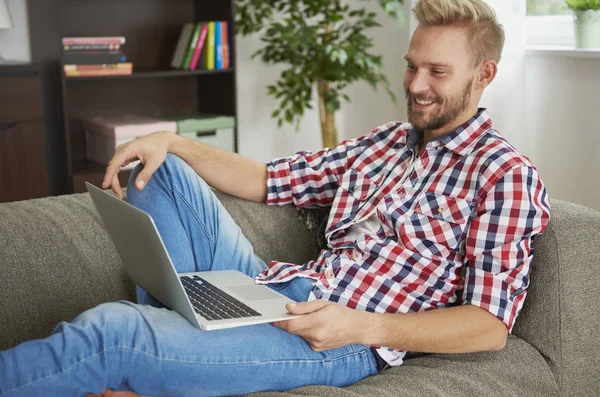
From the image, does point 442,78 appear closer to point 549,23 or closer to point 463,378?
point 463,378

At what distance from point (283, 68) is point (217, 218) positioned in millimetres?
2445

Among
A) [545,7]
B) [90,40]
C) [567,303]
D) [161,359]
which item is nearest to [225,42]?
[90,40]

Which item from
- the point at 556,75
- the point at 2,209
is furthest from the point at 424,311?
the point at 556,75

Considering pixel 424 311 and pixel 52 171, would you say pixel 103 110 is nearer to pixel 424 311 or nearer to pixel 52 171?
pixel 52 171

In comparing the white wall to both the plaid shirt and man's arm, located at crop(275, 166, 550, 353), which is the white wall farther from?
man's arm, located at crop(275, 166, 550, 353)

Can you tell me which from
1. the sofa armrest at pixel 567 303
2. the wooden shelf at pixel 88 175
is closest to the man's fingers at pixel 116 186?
the sofa armrest at pixel 567 303

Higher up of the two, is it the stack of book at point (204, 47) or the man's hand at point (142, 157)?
the stack of book at point (204, 47)

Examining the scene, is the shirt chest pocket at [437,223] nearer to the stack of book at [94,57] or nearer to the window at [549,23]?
the window at [549,23]

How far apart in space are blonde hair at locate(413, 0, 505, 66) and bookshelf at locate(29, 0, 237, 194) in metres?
2.01

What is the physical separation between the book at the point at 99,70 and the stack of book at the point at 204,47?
0.27 meters

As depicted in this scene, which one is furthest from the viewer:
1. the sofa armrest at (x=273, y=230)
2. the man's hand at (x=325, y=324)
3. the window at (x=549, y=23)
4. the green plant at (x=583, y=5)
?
the window at (x=549, y=23)

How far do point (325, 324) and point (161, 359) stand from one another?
29 cm

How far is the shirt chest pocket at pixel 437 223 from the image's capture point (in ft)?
5.14

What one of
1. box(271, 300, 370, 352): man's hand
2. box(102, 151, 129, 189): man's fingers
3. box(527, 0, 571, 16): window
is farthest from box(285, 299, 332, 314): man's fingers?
box(527, 0, 571, 16): window
